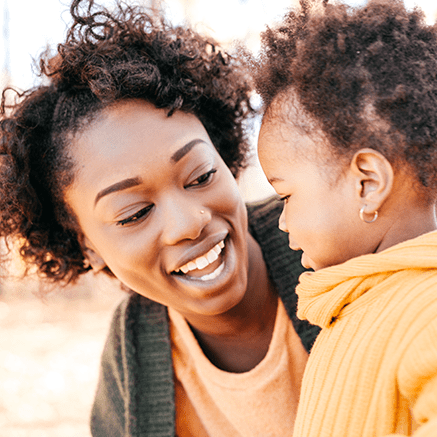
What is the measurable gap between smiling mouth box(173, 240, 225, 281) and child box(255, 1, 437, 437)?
31cm

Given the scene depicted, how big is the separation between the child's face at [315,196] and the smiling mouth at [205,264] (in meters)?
0.30

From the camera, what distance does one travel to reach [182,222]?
1.25 m

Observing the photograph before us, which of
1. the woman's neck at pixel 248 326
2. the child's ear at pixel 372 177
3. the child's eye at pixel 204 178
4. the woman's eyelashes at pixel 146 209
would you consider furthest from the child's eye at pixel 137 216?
the child's ear at pixel 372 177

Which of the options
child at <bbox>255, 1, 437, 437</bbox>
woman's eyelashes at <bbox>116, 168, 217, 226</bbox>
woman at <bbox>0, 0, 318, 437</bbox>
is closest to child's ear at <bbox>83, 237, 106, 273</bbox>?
woman at <bbox>0, 0, 318, 437</bbox>

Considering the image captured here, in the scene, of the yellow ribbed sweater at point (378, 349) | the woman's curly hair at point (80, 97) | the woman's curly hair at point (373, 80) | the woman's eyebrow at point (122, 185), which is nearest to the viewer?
the yellow ribbed sweater at point (378, 349)

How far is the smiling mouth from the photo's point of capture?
Answer: 133cm

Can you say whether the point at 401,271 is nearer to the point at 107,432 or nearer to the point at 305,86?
the point at 305,86

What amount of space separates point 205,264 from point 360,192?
0.50 meters

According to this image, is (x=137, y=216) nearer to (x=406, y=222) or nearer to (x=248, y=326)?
(x=248, y=326)

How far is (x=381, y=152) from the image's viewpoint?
96 centimetres

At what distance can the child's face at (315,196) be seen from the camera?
1010mm

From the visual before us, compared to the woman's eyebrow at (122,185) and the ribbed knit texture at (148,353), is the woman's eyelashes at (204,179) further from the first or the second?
the ribbed knit texture at (148,353)

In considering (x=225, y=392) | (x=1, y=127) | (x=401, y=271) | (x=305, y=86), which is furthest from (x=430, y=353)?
(x=1, y=127)

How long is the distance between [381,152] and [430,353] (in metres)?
0.39
